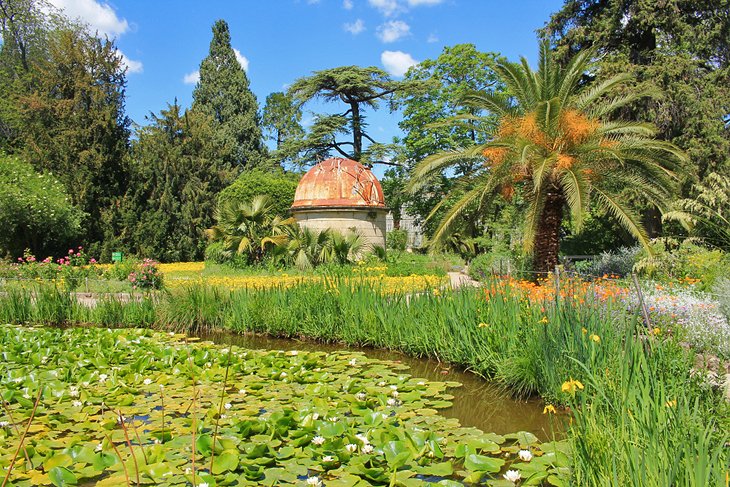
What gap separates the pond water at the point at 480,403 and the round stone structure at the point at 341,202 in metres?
12.7

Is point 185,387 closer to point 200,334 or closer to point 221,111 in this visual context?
point 200,334

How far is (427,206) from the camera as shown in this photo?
28.4 metres

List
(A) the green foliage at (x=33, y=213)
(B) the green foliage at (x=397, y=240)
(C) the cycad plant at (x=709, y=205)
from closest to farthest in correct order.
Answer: (C) the cycad plant at (x=709, y=205)
(A) the green foliage at (x=33, y=213)
(B) the green foliage at (x=397, y=240)

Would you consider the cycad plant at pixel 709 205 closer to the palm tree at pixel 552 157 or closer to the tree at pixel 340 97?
the palm tree at pixel 552 157

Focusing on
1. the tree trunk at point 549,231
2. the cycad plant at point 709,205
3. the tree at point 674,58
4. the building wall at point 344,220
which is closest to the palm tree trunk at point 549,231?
the tree trunk at point 549,231

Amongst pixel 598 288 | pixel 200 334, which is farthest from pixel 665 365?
pixel 200 334

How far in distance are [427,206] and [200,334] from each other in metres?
19.9

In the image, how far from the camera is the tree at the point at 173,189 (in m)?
26.0

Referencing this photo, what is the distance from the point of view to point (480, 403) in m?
5.63

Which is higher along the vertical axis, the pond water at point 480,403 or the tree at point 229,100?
the tree at point 229,100

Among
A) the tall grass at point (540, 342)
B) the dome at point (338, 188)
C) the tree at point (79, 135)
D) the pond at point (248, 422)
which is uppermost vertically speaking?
the tree at point (79, 135)

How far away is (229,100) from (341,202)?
61.0 ft

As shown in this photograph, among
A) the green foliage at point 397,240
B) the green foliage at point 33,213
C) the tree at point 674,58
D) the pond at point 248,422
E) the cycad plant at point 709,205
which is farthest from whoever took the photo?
the green foliage at point 397,240

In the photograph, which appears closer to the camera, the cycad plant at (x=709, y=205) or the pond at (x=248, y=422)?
the pond at (x=248, y=422)
